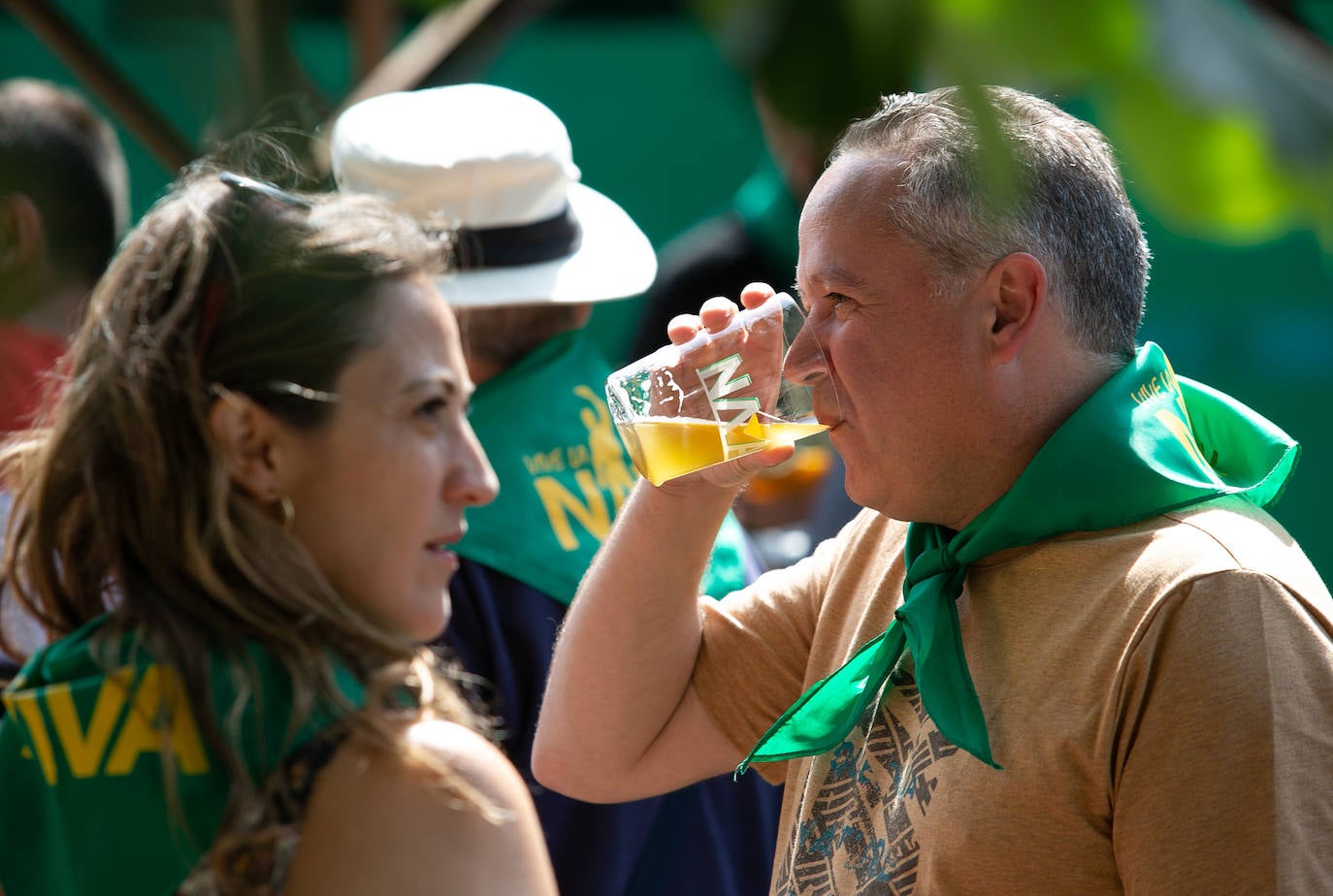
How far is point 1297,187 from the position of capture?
532 mm

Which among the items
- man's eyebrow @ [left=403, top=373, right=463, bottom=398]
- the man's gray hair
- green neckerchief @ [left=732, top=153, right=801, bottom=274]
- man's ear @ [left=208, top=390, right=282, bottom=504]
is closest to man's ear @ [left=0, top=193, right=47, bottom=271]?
man's ear @ [left=208, top=390, right=282, bottom=504]

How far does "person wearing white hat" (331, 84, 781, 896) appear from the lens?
2.46m

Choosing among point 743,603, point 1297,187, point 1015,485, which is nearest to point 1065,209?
point 1015,485

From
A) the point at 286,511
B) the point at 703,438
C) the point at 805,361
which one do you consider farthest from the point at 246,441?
the point at 805,361

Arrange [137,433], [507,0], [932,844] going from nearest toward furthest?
[137,433], [932,844], [507,0]

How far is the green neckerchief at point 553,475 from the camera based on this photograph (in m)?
2.48

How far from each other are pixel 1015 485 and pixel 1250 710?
16.0 inches

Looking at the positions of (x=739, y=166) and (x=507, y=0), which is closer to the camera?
(x=507, y=0)

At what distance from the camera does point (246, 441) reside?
4.97 feet

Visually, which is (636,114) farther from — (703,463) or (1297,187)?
(1297,187)

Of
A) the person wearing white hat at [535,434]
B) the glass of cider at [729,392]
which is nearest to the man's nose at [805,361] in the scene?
the glass of cider at [729,392]

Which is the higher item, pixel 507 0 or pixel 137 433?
pixel 507 0

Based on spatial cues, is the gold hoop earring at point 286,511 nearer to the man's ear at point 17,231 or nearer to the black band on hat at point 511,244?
the man's ear at point 17,231

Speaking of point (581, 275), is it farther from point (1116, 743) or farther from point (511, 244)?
point (1116, 743)
